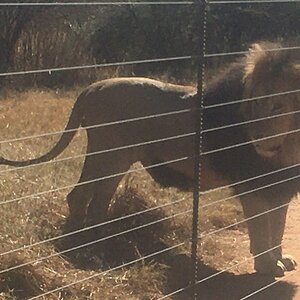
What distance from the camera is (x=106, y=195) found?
5590mm

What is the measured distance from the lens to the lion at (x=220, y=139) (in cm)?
498

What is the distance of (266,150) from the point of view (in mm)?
5000

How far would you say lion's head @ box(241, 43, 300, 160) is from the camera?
4938 mm

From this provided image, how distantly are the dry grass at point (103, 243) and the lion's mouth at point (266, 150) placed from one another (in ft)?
2.98

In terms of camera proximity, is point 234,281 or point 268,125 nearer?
point 268,125

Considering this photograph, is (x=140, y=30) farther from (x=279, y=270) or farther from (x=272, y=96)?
(x=272, y=96)

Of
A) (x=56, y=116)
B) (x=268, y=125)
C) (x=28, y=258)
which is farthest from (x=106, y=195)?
(x=56, y=116)

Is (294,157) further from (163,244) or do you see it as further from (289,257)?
(163,244)

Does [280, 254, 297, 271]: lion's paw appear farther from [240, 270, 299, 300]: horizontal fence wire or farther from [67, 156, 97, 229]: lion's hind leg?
[67, 156, 97, 229]: lion's hind leg

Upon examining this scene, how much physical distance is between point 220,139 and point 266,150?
283 mm

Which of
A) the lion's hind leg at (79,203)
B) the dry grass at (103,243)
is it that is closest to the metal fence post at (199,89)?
the dry grass at (103,243)

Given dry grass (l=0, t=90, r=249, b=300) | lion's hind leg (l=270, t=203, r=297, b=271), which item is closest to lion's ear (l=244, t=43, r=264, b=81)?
lion's hind leg (l=270, t=203, r=297, b=271)

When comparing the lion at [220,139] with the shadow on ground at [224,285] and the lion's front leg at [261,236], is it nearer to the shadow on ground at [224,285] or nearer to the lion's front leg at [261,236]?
the lion's front leg at [261,236]

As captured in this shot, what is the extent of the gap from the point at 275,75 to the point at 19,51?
9643 mm
